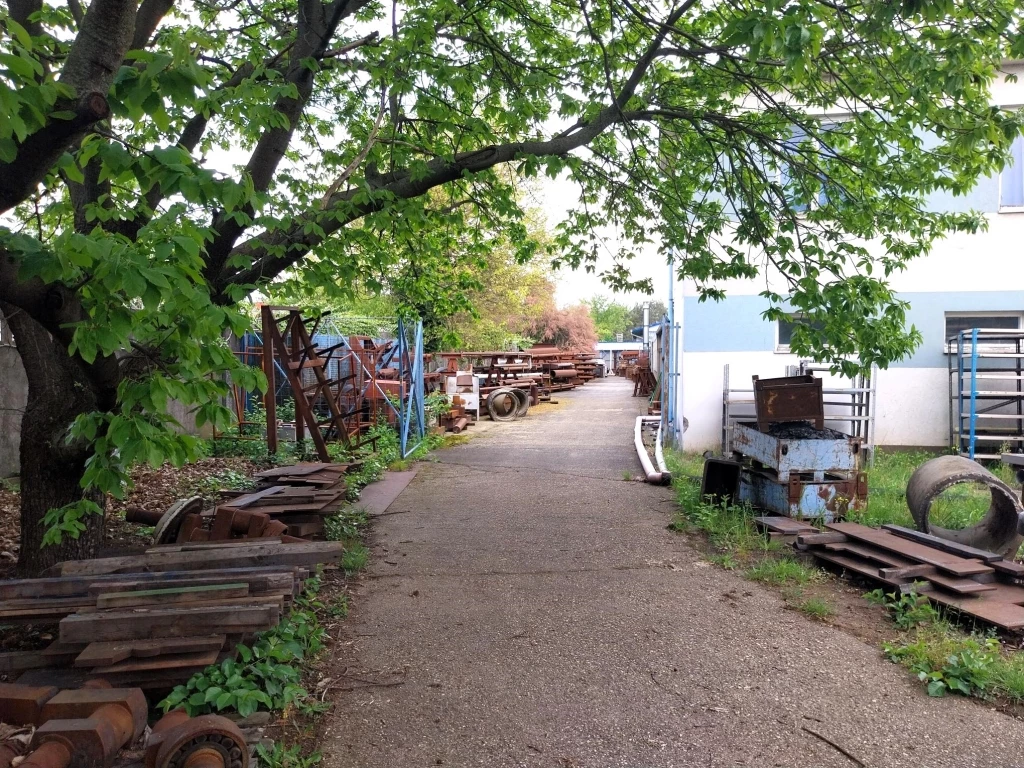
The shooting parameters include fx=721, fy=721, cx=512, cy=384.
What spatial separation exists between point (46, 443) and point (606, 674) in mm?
4241

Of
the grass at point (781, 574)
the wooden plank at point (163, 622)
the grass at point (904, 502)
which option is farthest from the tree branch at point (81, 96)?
the grass at point (904, 502)

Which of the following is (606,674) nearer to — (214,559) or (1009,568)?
(214,559)

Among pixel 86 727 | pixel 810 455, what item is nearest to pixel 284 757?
pixel 86 727

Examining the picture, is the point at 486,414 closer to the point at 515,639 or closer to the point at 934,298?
the point at 934,298

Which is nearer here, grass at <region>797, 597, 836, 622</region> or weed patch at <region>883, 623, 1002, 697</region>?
weed patch at <region>883, 623, 1002, 697</region>

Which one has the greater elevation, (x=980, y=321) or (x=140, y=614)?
(x=980, y=321)

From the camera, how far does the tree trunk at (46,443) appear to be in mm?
5219

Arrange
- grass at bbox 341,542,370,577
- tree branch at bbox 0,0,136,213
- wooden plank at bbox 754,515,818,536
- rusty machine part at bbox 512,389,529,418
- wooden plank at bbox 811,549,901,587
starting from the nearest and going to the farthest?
tree branch at bbox 0,0,136,213 < wooden plank at bbox 811,549,901,587 < grass at bbox 341,542,370,577 < wooden plank at bbox 754,515,818,536 < rusty machine part at bbox 512,389,529,418

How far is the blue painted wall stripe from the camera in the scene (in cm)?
1200

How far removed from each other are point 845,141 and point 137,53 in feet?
22.9

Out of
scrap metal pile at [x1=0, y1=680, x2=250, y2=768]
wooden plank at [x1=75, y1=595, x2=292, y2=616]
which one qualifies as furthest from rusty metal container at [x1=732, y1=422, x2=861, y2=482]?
scrap metal pile at [x1=0, y1=680, x2=250, y2=768]

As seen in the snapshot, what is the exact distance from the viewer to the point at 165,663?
3.53 metres

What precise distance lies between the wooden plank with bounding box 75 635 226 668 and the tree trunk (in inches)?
77.2

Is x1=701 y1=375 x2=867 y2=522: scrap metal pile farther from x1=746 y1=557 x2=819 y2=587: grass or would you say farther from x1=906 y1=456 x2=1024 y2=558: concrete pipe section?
x1=746 y1=557 x2=819 y2=587: grass
